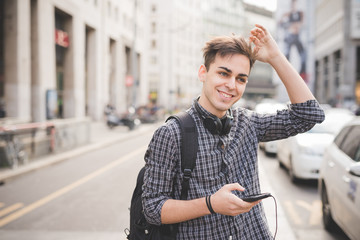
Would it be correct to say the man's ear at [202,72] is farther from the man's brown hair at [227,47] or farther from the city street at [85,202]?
the city street at [85,202]

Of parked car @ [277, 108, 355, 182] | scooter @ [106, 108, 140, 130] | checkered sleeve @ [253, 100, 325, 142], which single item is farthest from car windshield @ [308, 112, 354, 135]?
scooter @ [106, 108, 140, 130]

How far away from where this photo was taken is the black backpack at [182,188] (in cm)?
172

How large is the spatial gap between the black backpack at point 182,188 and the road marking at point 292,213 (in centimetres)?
400

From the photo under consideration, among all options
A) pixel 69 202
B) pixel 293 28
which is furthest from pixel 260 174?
pixel 293 28

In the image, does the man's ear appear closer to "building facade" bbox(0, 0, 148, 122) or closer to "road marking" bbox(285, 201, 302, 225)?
"road marking" bbox(285, 201, 302, 225)

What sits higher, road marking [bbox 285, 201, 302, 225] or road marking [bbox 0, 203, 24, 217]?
road marking [bbox 285, 201, 302, 225]

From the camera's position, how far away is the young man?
65.8 inches

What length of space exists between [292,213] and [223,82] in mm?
4527

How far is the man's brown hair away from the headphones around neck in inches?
11.1

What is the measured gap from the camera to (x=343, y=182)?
13.4 feet

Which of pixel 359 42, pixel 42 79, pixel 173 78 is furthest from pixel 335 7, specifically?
pixel 42 79

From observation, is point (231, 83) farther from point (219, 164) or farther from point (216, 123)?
point (219, 164)

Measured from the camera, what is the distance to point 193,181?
177 cm

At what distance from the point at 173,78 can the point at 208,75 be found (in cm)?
6433
